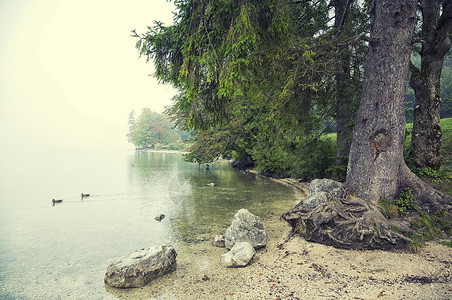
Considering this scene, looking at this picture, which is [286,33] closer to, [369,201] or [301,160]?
[369,201]

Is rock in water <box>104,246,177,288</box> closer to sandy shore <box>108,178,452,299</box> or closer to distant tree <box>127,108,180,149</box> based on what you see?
sandy shore <box>108,178,452,299</box>

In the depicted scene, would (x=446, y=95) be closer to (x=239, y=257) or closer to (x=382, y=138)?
(x=382, y=138)

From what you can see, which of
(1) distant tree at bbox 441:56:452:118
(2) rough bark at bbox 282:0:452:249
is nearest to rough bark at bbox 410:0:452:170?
(2) rough bark at bbox 282:0:452:249

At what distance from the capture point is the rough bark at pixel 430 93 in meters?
7.36

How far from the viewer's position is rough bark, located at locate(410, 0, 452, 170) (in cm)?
736

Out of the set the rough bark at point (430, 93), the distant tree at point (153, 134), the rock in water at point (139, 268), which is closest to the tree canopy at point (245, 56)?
the rough bark at point (430, 93)

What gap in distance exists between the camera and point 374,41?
6.48m

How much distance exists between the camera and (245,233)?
6320mm

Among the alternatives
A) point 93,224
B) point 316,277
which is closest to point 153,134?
point 93,224

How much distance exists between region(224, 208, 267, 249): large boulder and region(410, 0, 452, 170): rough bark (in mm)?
4928

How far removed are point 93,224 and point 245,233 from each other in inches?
213

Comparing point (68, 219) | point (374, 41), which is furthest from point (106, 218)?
point (374, 41)

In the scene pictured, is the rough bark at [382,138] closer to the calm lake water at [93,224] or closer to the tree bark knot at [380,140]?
the tree bark knot at [380,140]

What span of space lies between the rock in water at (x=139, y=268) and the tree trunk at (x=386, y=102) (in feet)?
15.7
